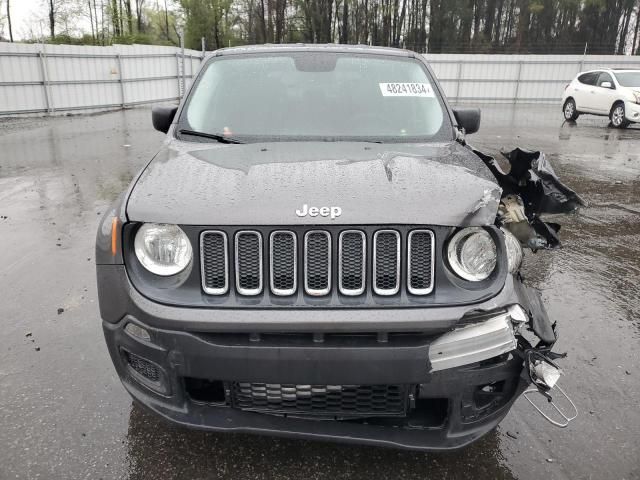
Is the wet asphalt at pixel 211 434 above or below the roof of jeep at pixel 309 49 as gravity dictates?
below

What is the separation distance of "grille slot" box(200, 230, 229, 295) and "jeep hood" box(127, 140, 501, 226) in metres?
0.07

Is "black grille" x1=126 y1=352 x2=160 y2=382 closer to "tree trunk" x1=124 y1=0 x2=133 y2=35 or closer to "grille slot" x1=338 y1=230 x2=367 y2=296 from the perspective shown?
"grille slot" x1=338 y1=230 x2=367 y2=296

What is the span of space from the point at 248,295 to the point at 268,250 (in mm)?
189

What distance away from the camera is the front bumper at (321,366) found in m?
1.98

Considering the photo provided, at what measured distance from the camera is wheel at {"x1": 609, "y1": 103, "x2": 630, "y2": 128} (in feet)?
52.1

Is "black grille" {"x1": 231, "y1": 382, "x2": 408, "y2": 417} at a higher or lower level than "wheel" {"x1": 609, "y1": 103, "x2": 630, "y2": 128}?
higher

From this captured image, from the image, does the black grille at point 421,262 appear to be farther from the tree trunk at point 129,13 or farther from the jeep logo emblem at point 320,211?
the tree trunk at point 129,13

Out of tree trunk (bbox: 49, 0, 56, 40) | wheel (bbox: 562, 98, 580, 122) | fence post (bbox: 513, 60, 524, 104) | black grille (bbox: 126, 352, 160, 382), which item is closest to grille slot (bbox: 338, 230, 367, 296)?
black grille (bbox: 126, 352, 160, 382)

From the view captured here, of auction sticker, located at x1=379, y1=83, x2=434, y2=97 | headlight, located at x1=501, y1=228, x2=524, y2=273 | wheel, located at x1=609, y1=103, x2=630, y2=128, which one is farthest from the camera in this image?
wheel, located at x1=609, y1=103, x2=630, y2=128

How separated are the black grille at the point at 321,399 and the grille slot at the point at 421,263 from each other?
0.40 m

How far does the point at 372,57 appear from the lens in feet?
12.6

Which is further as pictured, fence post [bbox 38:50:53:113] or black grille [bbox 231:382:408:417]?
fence post [bbox 38:50:53:113]

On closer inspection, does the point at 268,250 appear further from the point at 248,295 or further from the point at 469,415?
the point at 469,415

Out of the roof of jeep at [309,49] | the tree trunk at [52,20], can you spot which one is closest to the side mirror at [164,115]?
the roof of jeep at [309,49]
